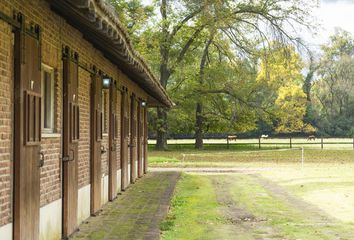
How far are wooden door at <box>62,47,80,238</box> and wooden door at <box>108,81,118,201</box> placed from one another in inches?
143

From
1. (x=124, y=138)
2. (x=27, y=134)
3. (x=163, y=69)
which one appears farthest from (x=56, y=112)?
(x=163, y=69)

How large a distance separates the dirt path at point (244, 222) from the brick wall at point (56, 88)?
2.54 meters

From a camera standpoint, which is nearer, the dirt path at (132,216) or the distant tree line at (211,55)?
the dirt path at (132,216)

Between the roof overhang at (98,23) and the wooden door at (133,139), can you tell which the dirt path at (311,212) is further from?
the roof overhang at (98,23)

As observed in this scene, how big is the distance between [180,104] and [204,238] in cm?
3241

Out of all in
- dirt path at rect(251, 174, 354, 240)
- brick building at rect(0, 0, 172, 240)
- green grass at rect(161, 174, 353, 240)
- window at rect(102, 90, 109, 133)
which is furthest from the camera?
window at rect(102, 90, 109, 133)

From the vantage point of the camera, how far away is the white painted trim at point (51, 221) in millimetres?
6800

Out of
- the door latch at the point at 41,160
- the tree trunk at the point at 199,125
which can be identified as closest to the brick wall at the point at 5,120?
the door latch at the point at 41,160

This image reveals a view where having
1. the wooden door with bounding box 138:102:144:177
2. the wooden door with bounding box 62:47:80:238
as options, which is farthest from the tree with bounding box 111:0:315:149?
the wooden door with bounding box 62:47:80:238

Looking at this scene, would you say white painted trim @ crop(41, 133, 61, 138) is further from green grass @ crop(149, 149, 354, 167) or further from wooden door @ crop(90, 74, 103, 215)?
green grass @ crop(149, 149, 354, 167)

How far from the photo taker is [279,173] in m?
21.6

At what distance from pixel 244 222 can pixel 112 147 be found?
3928 mm

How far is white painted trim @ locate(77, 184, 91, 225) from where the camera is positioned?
910 cm

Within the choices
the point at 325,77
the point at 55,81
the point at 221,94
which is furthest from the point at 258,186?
the point at 325,77
